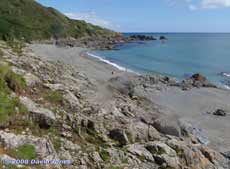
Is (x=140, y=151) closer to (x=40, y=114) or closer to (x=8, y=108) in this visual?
(x=40, y=114)

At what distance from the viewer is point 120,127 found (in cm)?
1727

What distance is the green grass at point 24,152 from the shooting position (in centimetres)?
1163

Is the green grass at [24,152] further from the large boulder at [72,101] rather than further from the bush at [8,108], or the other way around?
the large boulder at [72,101]

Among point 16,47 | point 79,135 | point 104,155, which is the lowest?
point 104,155

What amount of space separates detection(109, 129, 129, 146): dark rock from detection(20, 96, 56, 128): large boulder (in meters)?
2.91

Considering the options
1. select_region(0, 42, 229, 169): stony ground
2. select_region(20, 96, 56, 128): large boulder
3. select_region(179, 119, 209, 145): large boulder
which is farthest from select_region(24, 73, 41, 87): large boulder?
select_region(179, 119, 209, 145): large boulder

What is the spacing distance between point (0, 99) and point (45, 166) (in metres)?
4.74

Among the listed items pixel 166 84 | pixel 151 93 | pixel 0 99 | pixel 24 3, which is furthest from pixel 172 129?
pixel 24 3

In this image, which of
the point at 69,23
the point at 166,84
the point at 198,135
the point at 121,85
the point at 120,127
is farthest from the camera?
the point at 69,23

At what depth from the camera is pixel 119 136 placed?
16.1 meters

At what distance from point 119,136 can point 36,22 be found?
118172 millimetres

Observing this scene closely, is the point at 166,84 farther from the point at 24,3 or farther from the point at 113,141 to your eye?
the point at 24,3

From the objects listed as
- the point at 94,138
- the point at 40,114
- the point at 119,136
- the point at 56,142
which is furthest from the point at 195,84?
the point at 56,142

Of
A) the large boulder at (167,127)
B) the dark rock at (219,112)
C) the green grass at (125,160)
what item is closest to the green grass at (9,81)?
the green grass at (125,160)
